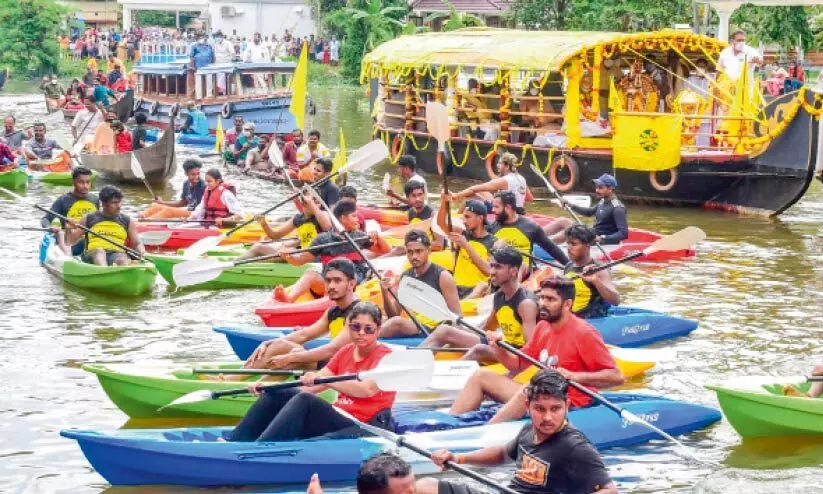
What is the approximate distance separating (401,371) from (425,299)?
168cm

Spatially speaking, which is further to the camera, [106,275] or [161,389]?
[106,275]

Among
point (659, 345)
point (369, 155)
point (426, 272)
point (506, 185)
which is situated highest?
point (369, 155)

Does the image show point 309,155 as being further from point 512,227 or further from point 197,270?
point 512,227

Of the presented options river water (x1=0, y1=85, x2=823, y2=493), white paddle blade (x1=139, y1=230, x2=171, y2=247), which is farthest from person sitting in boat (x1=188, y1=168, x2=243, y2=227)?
river water (x1=0, y1=85, x2=823, y2=493)

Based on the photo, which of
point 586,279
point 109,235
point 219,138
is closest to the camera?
point 586,279

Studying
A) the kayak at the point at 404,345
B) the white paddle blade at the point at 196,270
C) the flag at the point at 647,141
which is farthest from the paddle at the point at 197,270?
the flag at the point at 647,141

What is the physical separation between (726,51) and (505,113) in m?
3.78

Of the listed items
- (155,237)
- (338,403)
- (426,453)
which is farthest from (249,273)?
(426,453)

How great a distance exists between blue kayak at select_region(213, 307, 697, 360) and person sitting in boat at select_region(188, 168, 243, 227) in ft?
18.1

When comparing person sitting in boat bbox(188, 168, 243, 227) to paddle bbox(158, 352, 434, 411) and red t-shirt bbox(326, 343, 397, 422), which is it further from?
paddle bbox(158, 352, 434, 411)

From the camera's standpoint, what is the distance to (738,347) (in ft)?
44.0

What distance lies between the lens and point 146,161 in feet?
78.5

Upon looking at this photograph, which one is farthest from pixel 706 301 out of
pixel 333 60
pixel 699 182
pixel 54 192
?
pixel 333 60

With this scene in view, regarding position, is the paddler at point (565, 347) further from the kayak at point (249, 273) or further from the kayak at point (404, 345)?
→ the kayak at point (249, 273)
